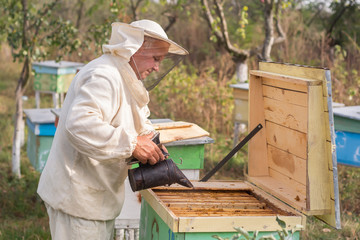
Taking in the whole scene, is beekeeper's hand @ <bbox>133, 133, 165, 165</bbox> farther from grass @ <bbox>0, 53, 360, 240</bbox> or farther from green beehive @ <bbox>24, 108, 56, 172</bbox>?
green beehive @ <bbox>24, 108, 56, 172</bbox>

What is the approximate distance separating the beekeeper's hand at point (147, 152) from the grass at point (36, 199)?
1842 millimetres

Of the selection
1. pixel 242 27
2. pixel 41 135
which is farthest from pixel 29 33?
pixel 242 27

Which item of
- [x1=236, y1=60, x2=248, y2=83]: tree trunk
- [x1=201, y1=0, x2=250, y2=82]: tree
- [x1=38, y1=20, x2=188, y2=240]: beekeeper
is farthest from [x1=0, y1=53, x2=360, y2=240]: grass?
[x1=38, y1=20, x2=188, y2=240]: beekeeper

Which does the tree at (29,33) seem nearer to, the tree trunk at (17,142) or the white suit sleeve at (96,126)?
the tree trunk at (17,142)

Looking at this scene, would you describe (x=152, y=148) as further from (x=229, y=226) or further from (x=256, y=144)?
(x=256, y=144)

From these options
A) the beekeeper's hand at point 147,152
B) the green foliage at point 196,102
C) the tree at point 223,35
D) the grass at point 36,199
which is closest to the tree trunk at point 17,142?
the grass at point 36,199

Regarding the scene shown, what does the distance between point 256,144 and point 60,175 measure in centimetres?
104

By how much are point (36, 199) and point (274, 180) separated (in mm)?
2727

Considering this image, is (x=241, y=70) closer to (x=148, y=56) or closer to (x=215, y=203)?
(x=215, y=203)

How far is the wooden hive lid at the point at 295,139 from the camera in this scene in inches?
77.5

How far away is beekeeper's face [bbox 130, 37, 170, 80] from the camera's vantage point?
214 centimetres

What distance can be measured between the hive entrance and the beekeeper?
24cm

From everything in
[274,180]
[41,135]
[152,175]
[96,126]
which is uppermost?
[96,126]

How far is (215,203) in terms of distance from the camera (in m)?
2.33
